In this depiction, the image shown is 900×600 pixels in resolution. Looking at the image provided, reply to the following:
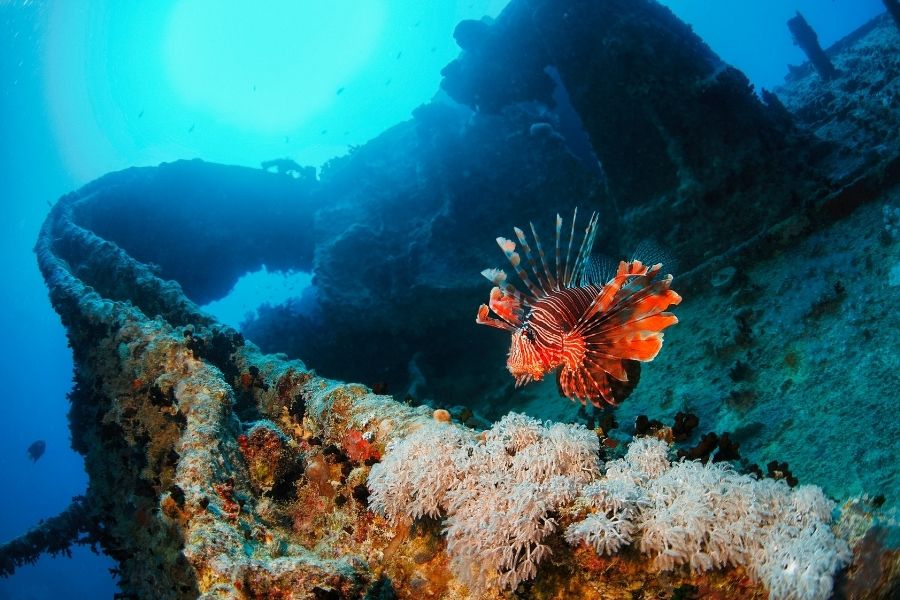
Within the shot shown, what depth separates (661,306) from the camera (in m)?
2.86

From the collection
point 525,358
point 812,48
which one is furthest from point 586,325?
point 812,48

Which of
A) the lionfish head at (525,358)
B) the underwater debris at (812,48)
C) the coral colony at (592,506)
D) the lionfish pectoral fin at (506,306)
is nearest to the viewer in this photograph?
the coral colony at (592,506)

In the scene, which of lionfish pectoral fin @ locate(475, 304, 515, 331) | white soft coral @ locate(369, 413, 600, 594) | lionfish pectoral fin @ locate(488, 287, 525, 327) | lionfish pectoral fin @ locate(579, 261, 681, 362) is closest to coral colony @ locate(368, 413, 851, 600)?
white soft coral @ locate(369, 413, 600, 594)

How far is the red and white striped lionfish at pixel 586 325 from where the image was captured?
2898 millimetres

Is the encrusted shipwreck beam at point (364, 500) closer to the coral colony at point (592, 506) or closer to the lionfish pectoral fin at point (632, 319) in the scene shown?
the coral colony at point (592, 506)

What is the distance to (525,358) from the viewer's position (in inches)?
130

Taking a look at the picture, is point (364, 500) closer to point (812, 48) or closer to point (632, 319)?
point (632, 319)

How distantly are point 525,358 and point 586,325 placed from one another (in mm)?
476

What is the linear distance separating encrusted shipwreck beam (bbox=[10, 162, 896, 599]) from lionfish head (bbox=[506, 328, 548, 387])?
0.47 m

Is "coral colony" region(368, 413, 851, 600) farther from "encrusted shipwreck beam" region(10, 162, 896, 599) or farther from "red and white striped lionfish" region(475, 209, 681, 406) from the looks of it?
"red and white striped lionfish" region(475, 209, 681, 406)

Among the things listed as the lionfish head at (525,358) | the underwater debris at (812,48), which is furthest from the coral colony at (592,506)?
the underwater debris at (812,48)

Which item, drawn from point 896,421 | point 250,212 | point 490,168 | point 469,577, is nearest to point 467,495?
point 469,577

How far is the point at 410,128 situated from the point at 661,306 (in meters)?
13.7

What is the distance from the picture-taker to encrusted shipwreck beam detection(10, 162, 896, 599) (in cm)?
202
